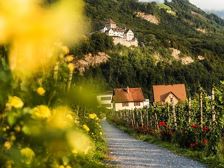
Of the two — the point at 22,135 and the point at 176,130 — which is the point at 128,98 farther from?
the point at 22,135

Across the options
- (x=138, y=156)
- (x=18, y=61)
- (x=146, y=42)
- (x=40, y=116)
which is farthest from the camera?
(x=146, y=42)

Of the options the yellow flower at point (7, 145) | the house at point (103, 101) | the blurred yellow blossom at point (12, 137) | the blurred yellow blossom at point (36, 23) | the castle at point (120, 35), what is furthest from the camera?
the castle at point (120, 35)

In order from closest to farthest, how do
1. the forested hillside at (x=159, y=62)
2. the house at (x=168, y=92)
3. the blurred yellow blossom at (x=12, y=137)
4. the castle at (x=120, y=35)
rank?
the blurred yellow blossom at (x=12, y=137) < the house at (x=168, y=92) < the forested hillside at (x=159, y=62) < the castle at (x=120, y=35)

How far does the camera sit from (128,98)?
108m

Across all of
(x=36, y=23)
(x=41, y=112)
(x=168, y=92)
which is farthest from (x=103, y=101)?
(x=168, y=92)

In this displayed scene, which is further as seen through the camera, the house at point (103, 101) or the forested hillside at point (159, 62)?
the forested hillside at point (159, 62)

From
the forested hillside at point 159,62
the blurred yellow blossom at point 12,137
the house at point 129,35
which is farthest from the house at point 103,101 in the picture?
the house at point 129,35

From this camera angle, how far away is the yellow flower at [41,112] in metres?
2.02

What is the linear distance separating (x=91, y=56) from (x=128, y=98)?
120ft

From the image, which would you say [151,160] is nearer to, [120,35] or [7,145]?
[7,145]

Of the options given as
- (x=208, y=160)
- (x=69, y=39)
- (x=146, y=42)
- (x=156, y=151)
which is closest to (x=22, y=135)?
(x=69, y=39)

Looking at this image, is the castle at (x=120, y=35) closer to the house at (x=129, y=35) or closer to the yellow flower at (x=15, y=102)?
the house at (x=129, y=35)

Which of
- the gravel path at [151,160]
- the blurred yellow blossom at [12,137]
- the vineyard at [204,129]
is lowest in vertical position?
the gravel path at [151,160]

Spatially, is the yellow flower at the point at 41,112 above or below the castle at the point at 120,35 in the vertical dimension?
below
